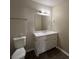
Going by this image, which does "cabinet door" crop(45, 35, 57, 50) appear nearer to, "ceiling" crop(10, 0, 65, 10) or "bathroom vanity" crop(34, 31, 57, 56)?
"bathroom vanity" crop(34, 31, 57, 56)

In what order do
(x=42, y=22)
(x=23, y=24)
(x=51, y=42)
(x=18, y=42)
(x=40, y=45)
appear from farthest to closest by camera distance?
(x=42, y=22) < (x=51, y=42) < (x=23, y=24) < (x=40, y=45) < (x=18, y=42)

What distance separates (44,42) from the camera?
2816 millimetres

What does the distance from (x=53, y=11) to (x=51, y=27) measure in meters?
0.92

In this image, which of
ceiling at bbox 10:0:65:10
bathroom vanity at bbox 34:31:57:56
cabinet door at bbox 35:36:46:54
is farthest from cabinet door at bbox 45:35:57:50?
ceiling at bbox 10:0:65:10

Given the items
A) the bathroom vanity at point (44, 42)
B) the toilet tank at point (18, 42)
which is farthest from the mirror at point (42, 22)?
the toilet tank at point (18, 42)

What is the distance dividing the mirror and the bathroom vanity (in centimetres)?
60

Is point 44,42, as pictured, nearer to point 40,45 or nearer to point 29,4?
point 40,45

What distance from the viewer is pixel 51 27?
13.0ft

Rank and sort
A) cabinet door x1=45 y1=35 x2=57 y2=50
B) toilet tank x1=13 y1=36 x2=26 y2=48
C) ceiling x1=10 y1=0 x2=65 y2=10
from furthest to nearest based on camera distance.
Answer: cabinet door x1=45 y1=35 x2=57 y2=50, ceiling x1=10 y1=0 x2=65 y2=10, toilet tank x1=13 y1=36 x2=26 y2=48

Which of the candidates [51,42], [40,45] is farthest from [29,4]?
[51,42]

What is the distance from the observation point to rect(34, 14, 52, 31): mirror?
3.22m

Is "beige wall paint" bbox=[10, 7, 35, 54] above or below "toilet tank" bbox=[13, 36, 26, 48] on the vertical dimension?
above

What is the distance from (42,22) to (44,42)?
3.81ft
